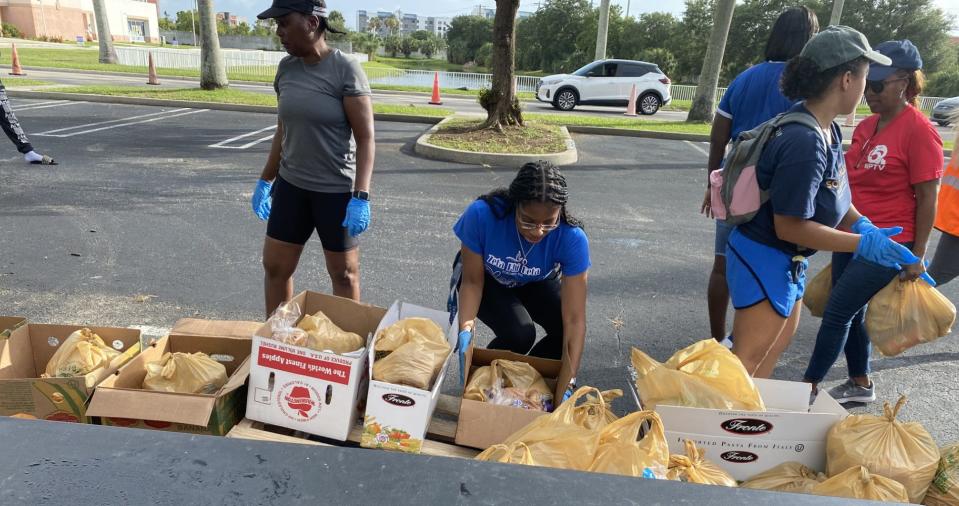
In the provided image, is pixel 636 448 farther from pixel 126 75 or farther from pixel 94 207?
pixel 126 75

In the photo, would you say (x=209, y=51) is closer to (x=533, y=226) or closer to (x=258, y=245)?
(x=258, y=245)

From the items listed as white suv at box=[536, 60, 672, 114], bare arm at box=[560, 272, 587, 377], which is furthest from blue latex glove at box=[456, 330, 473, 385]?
white suv at box=[536, 60, 672, 114]

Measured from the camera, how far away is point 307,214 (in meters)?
3.23

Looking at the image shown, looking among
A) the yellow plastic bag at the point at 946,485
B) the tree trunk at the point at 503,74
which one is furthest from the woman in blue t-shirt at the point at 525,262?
the tree trunk at the point at 503,74

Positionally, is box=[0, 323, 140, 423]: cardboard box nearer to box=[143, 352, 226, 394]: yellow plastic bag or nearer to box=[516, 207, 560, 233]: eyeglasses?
box=[143, 352, 226, 394]: yellow plastic bag

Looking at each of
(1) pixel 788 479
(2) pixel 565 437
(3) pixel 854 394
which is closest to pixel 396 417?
(2) pixel 565 437

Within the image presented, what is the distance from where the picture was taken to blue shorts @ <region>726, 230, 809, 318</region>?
2340 mm

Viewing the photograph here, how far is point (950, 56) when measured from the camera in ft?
110

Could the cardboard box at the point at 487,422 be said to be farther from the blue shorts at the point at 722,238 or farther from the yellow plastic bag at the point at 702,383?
the blue shorts at the point at 722,238

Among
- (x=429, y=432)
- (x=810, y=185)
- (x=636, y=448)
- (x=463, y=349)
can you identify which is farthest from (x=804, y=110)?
(x=429, y=432)

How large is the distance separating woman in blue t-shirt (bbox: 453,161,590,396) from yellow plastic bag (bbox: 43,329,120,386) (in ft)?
4.83

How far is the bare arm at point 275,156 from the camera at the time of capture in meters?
3.32

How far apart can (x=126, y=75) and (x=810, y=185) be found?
79.3 ft

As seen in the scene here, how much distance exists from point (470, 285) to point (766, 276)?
1219mm
